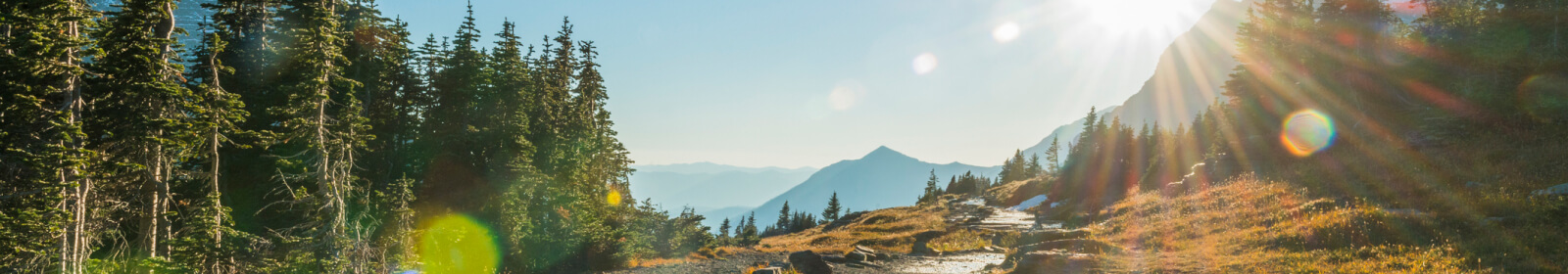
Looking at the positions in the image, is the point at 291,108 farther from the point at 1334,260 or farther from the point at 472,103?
the point at 1334,260

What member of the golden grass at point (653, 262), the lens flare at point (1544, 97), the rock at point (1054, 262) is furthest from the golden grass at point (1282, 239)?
the golden grass at point (653, 262)

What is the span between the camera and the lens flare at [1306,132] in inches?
→ 1606

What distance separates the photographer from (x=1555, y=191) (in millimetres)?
18812

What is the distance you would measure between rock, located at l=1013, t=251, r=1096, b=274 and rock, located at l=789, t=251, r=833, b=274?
7.89 meters

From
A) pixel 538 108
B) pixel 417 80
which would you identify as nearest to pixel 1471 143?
pixel 538 108

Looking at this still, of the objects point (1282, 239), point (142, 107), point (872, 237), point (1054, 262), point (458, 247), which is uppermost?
point (142, 107)

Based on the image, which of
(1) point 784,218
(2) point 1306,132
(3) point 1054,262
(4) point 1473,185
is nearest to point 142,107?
(3) point 1054,262

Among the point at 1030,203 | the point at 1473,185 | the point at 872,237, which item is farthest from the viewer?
the point at 1030,203

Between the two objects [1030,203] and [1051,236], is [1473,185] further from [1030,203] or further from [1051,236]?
[1030,203]

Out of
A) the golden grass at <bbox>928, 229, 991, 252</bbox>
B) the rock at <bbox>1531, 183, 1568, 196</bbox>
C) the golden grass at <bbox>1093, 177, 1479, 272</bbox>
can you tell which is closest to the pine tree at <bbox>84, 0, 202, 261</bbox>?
the golden grass at <bbox>1093, 177, 1479, 272</bbox>

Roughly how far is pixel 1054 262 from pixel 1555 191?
16.8 meters

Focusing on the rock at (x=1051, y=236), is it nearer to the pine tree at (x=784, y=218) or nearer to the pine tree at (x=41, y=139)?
the pine tree at (x=41, y=139)

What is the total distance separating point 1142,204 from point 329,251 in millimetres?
50147

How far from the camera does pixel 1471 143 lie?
30.2m
